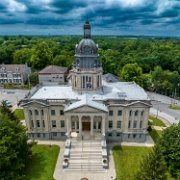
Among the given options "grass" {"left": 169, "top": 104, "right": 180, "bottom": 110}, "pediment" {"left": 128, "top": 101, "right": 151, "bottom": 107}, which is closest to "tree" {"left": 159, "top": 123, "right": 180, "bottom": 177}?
"pediment" {"left": 128, "top": 101, "right": 151, "bottom": 107}

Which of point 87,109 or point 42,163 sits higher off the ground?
point 87,109

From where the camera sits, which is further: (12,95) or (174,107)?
(12,95)

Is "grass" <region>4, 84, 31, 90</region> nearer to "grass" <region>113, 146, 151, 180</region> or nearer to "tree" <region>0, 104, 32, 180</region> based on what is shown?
"tree" <region>0, 104, 32, 180</region>

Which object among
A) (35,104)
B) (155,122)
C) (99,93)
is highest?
(99,93)

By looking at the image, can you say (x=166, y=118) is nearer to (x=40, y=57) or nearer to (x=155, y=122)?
(x=155, y=122)

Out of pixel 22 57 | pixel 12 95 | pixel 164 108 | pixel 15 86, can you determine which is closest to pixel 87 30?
pixel 164 108

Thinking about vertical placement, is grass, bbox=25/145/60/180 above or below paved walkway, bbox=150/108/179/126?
below
